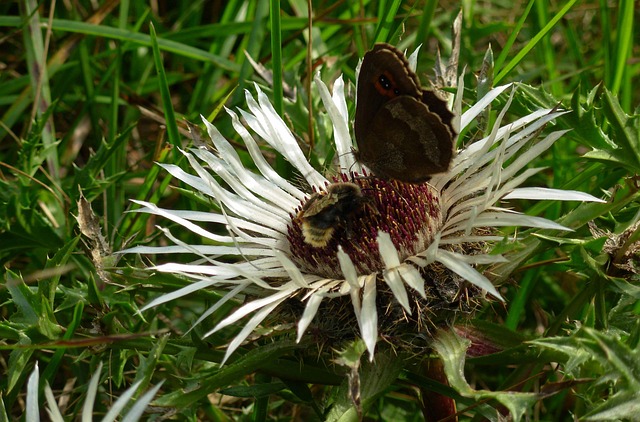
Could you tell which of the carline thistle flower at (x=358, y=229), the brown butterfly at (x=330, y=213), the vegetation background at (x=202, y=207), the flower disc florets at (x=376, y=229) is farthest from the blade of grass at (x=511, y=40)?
the brown butterfly at (x=330, y=213)

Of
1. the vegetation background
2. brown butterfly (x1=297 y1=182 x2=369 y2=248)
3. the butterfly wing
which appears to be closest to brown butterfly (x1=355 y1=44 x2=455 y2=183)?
the butterfly wing

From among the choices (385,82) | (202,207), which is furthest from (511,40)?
(202,207)

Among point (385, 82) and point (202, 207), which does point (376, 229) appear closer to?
point (385, 82)

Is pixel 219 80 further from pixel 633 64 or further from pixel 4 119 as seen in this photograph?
pixel 633 64

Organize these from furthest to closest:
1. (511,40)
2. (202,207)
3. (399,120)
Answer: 1. (202,207)
2. (511,40)
3. (399,120)

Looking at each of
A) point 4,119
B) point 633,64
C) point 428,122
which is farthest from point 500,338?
point 4,119

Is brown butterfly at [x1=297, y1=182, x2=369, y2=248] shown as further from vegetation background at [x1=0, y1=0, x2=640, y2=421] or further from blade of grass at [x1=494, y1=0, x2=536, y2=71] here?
blade of grass at [x1=494, y1=0, x2=536, y2=71]
